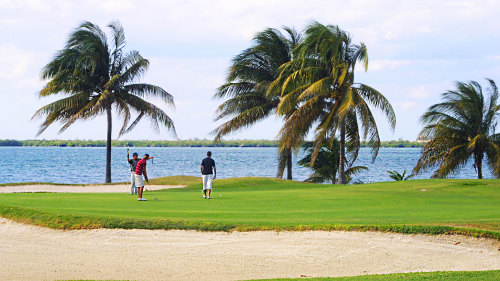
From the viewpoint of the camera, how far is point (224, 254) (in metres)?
11.9

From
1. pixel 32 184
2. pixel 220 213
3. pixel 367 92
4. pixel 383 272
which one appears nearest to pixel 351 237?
pixel 383 272

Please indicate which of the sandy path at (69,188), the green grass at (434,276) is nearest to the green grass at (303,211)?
the green grass at (434,276)

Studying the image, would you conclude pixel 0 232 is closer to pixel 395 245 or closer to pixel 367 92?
pixel 395 245

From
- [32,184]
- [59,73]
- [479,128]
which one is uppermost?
[59,73]

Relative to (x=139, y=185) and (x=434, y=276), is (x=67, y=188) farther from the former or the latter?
(x=434, y=276)

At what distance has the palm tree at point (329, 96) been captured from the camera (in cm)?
3170

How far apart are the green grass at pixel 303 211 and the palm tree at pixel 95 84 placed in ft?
56.6

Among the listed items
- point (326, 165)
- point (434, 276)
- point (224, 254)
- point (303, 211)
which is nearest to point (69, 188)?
point (326, 165)

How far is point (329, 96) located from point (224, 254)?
2294 centimetres

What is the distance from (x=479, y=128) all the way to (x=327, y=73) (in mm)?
10528

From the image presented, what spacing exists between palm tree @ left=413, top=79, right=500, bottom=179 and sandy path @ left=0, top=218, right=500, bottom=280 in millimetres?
24189

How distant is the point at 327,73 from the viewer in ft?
112

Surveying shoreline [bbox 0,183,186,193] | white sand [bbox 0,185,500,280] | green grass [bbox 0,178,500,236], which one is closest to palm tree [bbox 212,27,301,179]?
shoreline [bbox 0,183,186,193]

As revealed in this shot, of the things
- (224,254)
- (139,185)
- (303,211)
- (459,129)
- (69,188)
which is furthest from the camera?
(459,129)
